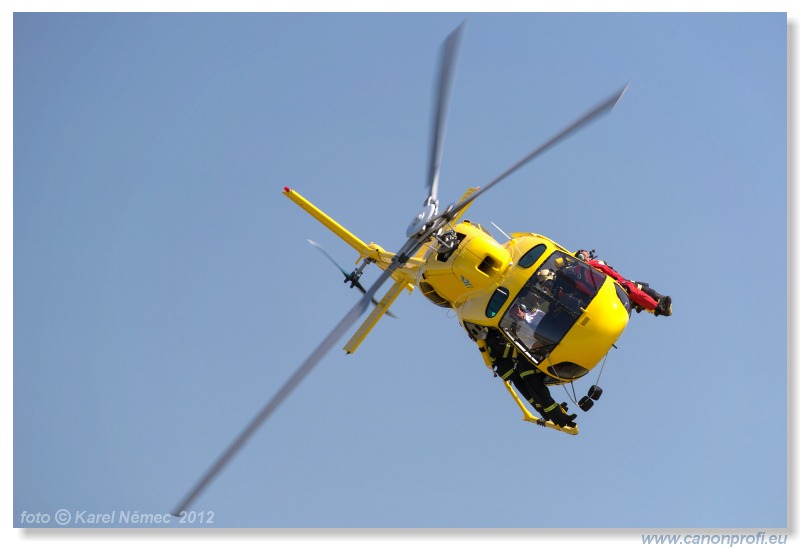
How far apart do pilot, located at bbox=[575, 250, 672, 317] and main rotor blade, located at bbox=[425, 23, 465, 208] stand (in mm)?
4154

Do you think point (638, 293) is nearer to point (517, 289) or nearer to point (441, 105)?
point (517, 289)

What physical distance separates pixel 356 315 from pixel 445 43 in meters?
6.22

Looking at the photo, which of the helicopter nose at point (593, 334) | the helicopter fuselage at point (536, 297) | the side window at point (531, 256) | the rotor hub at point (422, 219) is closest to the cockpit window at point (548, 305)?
the helicopter fuselage at point (536, 297)

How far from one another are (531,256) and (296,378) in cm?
659

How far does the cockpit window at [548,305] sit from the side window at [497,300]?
23 centimetres

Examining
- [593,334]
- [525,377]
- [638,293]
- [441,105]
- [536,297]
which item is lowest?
[525,377]

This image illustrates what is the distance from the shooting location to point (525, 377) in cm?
2819

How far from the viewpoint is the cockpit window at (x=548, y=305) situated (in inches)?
1082

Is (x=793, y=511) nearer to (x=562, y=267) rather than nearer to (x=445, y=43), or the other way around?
(x=562, y=267)

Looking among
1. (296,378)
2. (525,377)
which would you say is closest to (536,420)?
(525,377)

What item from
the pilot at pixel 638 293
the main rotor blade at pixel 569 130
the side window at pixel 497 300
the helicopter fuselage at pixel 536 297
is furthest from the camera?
the pilot at pixel 638 293

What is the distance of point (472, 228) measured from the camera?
94.5ft

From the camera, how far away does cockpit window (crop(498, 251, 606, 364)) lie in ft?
90.2

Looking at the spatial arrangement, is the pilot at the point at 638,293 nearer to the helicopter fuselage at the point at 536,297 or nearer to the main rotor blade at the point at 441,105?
the helicopter fuselage at the point at 536,297
